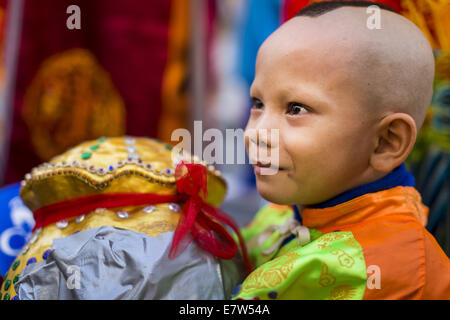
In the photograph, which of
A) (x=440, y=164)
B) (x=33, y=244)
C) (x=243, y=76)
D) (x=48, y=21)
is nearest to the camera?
(x=33, y=244)

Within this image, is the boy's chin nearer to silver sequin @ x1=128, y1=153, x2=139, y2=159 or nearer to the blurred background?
silver sequin @ x1=128, y1=153, x2=139, y2=159

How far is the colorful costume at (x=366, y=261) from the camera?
1.78 ft

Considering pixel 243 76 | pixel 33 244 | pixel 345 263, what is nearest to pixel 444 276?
pixel 345 263

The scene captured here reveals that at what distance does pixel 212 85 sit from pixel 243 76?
366 millimetres

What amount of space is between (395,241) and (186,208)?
10.8 inches

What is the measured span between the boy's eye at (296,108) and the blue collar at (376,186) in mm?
131

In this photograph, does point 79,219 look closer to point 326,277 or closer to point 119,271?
point 119,271

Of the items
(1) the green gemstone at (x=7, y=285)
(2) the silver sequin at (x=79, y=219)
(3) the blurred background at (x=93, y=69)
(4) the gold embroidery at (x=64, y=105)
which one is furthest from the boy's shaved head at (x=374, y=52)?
(4) the gold embroidery at (x=64, y=105)

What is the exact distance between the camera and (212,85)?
1.79m

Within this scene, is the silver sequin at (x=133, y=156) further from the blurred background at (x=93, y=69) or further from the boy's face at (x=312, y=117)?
the blurred background at (x=93, y=69)

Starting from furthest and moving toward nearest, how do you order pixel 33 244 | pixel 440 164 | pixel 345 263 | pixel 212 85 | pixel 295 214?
pixel 212 85, pixel 440 164, pixel 295 214, pixel 33 244, pixel 345 263

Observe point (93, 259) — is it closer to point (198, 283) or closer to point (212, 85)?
point (198, 283)

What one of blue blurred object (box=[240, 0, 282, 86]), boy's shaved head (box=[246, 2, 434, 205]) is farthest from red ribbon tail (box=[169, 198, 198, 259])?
blue blurred object (box=[240, 0, 282, 86])

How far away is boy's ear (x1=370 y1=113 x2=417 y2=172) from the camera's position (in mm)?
603
